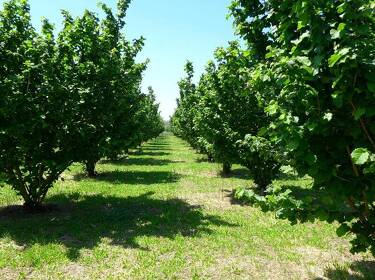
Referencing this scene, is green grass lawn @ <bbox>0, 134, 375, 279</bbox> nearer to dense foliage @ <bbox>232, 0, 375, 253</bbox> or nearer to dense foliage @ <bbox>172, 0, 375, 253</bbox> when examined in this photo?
dense foliage @ <bbox>172, 0, 375, 253</bbox>

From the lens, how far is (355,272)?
708 cm

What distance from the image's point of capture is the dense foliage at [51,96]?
387 inches

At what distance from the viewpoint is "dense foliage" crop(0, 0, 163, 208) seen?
984cm

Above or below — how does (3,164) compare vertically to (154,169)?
above

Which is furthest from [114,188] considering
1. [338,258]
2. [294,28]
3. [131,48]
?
[294,28]

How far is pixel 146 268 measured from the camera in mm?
7273

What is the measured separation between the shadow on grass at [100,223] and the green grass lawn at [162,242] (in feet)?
0.08

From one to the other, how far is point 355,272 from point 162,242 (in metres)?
4.05

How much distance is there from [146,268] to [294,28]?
4983 mm

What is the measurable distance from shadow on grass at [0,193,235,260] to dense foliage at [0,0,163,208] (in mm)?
1028

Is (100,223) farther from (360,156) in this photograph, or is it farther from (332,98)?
(360,156)

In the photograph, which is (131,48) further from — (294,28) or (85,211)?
(294,28)

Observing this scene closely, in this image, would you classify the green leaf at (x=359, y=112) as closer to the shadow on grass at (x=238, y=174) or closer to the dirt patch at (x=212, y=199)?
the dirt patch at (x=212, y=199)

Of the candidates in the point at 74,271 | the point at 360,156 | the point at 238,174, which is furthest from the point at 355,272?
the point at 238,174
